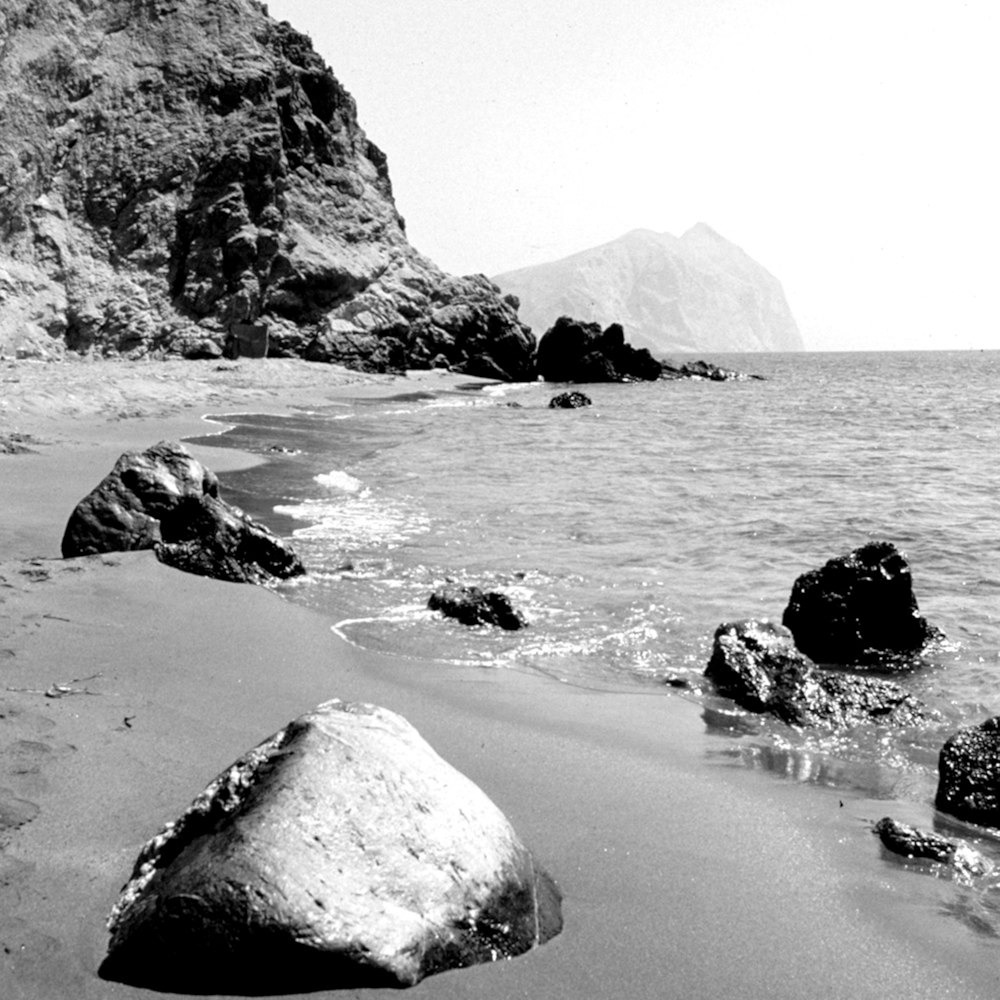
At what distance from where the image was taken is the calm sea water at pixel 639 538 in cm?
622

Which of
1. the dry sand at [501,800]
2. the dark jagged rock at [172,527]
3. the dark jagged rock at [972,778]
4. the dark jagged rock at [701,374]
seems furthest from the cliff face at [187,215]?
the dark jagged rock at [972,778]

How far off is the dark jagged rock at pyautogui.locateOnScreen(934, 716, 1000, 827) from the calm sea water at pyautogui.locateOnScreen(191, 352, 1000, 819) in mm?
203

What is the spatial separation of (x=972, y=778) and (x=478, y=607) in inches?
146

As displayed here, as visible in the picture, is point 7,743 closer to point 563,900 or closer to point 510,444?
point 563,900

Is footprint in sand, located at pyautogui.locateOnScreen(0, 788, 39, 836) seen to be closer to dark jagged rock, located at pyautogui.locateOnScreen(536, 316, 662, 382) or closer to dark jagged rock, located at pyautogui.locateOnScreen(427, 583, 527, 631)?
dark jagged rock, located at pyautogui.locateOnScreen(427, 583, 527, 631)

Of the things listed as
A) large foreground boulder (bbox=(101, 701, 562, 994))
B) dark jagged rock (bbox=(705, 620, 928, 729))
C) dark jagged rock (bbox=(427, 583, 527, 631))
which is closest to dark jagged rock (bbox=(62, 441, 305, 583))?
dark jagged rock (bbox=(427, 583, 527, 631))

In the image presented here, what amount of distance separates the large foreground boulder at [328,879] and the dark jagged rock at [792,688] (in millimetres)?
2812

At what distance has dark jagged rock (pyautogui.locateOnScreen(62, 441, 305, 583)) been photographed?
305 inches

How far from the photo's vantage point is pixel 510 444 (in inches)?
839

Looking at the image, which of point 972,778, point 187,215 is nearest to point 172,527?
point 972,778

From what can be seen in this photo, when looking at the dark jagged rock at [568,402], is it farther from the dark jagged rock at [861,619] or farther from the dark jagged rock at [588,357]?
the dark jagged rock at [861,619]

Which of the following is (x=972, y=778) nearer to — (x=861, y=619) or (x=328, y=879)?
(x=861, y=619)

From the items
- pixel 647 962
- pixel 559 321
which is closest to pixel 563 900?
pixel 647 962

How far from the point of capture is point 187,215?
46.9 metres
